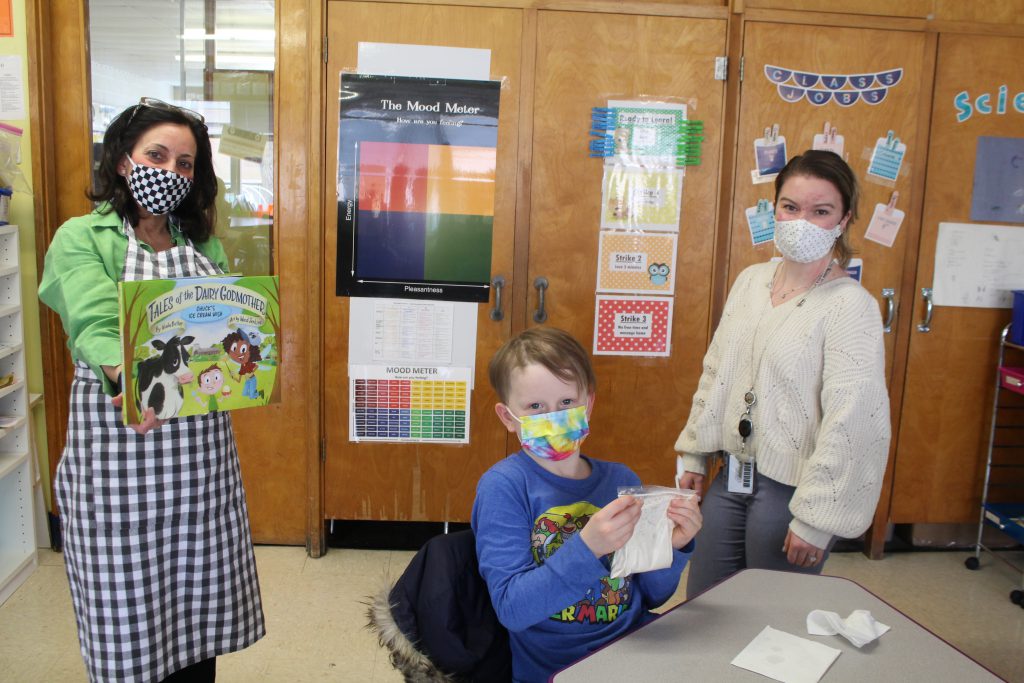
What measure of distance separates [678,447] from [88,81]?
8.14 ft

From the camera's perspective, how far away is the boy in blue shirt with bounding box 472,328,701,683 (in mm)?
1263

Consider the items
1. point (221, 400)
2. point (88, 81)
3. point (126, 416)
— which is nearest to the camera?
point (126, 416)

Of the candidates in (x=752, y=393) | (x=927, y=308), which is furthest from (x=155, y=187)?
(x=927, y=308)

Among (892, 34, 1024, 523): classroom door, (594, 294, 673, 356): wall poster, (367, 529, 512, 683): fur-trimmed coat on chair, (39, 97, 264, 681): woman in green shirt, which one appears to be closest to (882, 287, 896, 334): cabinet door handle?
(892, 34, 1024, 523): classroom door

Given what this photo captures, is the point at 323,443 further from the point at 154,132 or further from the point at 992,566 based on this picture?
the point at 992,566

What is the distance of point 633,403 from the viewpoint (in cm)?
327

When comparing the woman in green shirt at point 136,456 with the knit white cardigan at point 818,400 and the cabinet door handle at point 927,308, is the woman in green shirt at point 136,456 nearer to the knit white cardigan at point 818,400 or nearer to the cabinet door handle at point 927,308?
the knit white cardigan at point 818,400

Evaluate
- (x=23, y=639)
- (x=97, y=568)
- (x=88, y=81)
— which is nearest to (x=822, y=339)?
(x=97, y=568)

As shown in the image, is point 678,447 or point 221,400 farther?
point 678,447

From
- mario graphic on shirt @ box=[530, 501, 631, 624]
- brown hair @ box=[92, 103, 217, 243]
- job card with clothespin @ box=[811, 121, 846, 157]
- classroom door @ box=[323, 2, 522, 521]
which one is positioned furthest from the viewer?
job card with clothespin @ box=[811, 121, 846, 157]

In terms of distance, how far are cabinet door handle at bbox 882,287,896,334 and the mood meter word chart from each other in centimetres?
165

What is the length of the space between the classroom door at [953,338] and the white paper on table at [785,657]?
2.33 metres

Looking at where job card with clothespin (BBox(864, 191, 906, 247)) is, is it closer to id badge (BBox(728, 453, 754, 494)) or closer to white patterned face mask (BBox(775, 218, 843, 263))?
white patterned face mask (BBox(775, 218, 843, 263))

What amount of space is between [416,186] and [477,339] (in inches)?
24.5
